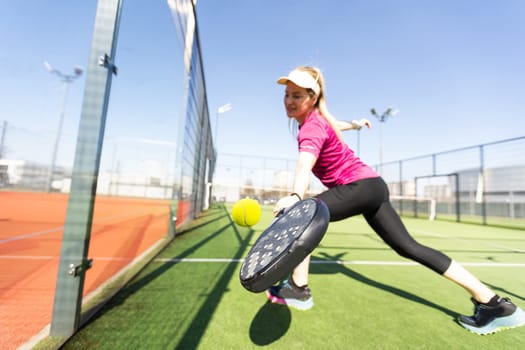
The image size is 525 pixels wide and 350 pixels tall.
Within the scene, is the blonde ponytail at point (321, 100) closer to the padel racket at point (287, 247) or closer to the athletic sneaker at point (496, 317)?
the padel racket at point (287, 247)

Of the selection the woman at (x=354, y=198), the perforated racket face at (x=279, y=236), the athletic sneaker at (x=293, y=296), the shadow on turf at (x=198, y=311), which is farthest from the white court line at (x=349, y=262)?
the perforated racket face at (x=279, y=236)

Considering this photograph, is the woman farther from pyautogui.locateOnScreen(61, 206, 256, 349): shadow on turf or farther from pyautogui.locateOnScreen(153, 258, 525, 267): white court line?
pyautogui.locateOnScreen(153, 258, 525, 267): white court line

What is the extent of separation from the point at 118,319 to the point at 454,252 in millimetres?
5995

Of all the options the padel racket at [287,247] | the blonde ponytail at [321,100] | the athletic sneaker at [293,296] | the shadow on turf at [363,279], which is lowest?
the shadow on turf at [363,279]

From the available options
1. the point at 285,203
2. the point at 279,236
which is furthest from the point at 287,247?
the point at 285,203

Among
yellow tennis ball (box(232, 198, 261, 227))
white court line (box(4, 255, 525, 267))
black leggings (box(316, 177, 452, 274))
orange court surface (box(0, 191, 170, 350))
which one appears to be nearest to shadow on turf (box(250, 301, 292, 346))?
yellow tennis ball (box(232, 198, 261, 227))

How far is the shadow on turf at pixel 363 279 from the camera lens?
253cm

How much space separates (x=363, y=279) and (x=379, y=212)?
1.44 metres

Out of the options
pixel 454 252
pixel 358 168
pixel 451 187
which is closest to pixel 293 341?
pixel 358 168

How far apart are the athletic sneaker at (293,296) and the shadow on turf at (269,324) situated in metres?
0.06

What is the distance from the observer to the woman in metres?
2.00

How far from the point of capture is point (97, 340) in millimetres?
1701

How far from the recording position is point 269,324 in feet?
6.64

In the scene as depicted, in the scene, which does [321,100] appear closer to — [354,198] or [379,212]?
[354,198]
